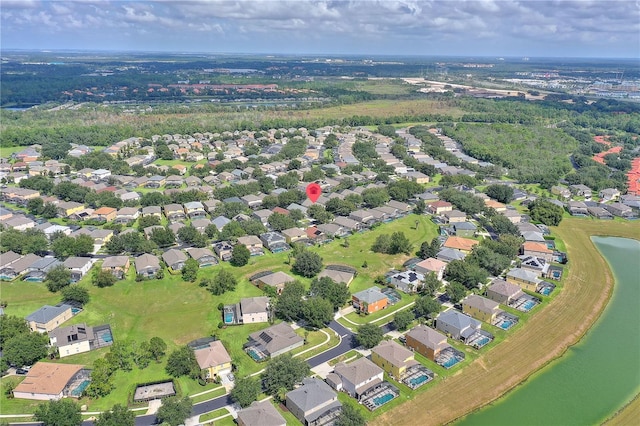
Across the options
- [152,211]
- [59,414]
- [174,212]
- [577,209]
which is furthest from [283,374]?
[577,209]

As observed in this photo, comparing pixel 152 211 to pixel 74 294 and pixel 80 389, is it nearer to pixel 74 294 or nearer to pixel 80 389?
Result: pixel 74 294

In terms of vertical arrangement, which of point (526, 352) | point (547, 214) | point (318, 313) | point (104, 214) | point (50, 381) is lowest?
point (526, 352)

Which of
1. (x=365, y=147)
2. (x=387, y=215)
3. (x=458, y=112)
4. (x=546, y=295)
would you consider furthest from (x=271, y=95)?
(x=546, y=295)

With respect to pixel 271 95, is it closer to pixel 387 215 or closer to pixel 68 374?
pixel 387 215

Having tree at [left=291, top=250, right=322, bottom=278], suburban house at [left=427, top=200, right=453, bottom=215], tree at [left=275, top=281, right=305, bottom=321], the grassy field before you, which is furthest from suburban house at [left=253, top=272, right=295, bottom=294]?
suburban house at [left=427, top=200, right=453, bottom=215]

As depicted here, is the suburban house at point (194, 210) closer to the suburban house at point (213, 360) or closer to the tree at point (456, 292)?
the suburban house at point (213, 360)
